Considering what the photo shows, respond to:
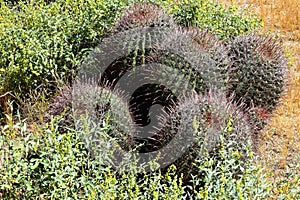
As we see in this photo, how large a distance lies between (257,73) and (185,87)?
92 centimetres

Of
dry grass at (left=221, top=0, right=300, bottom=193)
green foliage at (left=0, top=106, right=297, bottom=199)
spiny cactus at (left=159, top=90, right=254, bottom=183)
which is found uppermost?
dry grass at (left=221, top=0, right=300, bottom=193)

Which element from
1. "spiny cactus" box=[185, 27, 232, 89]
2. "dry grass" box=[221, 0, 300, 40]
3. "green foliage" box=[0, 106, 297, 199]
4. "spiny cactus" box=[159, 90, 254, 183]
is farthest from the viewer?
"dry grass" box=[221, 0, 300, 40]

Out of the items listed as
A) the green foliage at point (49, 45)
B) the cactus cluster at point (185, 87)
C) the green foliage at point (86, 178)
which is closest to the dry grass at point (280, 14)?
the cactus cluster at point (185, 87)

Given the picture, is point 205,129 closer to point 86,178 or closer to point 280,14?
point 86,178

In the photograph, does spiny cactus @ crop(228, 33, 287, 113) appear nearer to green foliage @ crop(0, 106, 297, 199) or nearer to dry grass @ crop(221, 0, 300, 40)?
green foliage @ crop(0, 106, 297, 199)

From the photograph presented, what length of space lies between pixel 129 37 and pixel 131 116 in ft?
3.01

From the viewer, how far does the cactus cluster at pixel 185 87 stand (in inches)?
161

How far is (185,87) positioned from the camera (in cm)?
457

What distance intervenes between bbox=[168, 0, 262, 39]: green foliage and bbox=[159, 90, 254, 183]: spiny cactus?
161 centimetres

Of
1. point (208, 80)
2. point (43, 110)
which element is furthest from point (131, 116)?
point (43, 110)

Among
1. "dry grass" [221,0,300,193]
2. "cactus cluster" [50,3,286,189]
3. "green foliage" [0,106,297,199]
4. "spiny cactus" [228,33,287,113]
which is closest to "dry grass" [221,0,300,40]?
"dry grass" [221,0,300,193]

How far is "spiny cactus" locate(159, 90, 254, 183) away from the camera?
3980 millimetres

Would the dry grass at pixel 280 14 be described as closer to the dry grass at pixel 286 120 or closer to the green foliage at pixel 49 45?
the dry grass at pixel 286 120

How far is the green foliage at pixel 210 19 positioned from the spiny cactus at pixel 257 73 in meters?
0.59
